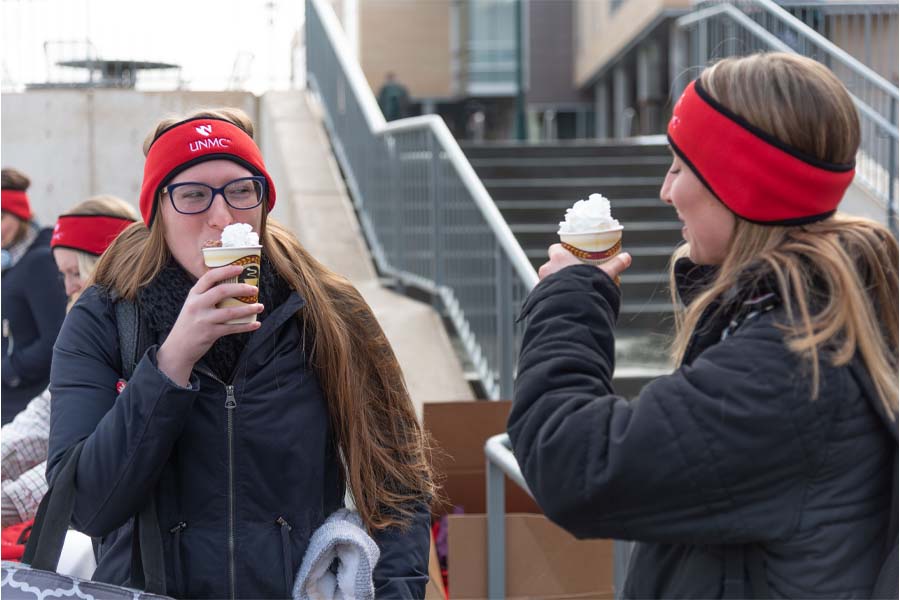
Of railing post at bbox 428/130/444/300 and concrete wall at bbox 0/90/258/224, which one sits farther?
concrete wall at bbox 0/90/258/224

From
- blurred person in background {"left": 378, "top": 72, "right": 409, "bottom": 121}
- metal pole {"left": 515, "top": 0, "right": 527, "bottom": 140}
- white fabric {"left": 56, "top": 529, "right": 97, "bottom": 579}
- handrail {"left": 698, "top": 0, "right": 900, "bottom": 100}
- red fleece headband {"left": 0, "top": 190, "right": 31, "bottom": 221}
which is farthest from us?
blurred person in background {"left": 378, "top": 72, "right": 409, "bottom": 121}

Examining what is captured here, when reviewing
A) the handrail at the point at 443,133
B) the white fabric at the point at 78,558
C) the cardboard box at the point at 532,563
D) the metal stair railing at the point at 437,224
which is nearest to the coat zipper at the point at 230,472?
the white fabric at the point at 78,558

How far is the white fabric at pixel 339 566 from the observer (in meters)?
2.14

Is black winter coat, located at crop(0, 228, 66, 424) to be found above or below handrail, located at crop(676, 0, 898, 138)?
below

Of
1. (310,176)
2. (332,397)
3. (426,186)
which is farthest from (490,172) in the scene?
(332,397)

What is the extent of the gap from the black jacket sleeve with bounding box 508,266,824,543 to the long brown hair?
75cm

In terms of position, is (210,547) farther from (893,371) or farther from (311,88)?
(311,88)

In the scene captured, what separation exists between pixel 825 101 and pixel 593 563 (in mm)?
1820

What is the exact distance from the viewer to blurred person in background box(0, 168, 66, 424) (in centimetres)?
475

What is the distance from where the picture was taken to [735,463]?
149 centimetres

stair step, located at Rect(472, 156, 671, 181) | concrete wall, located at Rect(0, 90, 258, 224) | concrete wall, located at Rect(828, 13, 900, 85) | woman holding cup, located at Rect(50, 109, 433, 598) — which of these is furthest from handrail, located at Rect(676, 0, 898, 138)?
woman holding cup, located at Rect(50, 109, 433, 598)

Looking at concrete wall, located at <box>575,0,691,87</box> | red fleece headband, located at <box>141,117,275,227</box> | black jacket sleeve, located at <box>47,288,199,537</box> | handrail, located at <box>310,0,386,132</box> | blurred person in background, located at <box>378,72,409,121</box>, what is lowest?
black jacket sleeve, located at <box>47,288,199,537</box>

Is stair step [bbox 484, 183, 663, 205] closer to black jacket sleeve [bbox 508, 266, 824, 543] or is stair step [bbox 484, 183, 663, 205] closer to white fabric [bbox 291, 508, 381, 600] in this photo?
white fabric [bbox 291, 508, 381, 600]

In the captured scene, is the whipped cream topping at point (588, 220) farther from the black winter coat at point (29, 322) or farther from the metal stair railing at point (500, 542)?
the black winter coat at point (29, 322)
